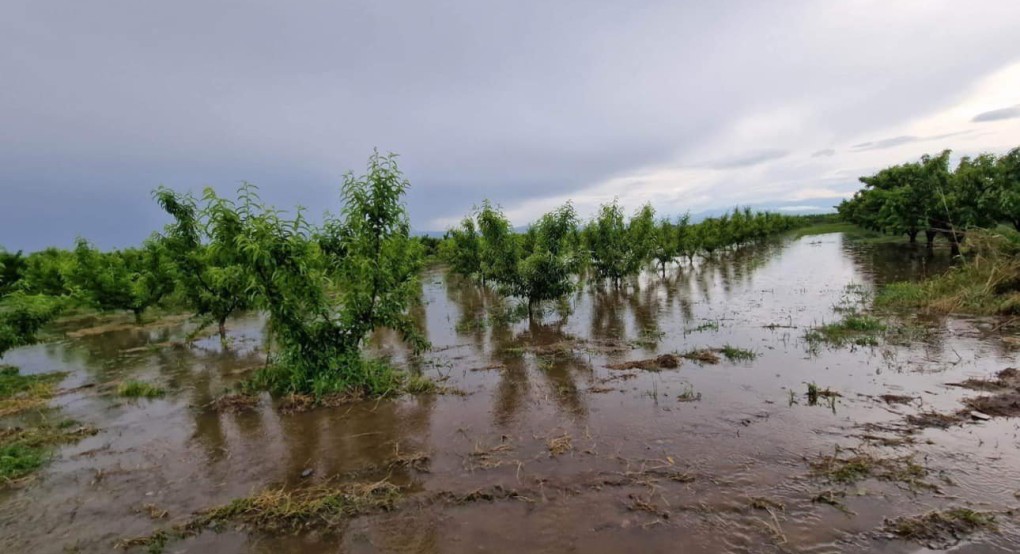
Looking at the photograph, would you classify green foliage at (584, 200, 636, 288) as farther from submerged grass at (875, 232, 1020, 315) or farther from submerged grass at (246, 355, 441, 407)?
submerged grass at (246, 355, 441, 407)

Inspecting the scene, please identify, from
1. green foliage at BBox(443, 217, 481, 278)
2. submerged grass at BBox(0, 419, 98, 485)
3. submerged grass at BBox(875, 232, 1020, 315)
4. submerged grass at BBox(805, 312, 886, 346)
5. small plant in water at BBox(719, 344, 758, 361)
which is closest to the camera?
submerged grass at BBox(0, 419, 98, 485)

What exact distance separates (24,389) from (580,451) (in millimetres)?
14654

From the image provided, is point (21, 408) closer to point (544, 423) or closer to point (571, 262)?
point (544, 423)

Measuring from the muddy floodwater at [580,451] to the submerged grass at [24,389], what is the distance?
1.34 feet

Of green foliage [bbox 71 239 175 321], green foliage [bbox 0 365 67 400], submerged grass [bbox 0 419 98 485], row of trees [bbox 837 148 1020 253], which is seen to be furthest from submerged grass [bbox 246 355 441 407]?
row of trees [bbox 837 148 1020 253]

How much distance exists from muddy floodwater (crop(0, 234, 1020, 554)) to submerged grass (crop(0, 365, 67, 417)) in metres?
0.41

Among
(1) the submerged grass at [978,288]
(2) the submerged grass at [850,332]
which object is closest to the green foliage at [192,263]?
(2) the submerged grass at [850,332]

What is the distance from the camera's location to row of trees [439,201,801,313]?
15.9 metres

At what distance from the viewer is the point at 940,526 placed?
14.2 feet

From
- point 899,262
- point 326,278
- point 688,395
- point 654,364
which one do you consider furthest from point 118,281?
point 899,262

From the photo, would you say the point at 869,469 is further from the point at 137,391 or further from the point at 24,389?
the point at 24,389

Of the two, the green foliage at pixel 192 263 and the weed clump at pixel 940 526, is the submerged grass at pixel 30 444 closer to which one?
the green foliage at pixel 192 263

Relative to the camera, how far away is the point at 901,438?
20.0 ft

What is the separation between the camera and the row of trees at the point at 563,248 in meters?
15.9
